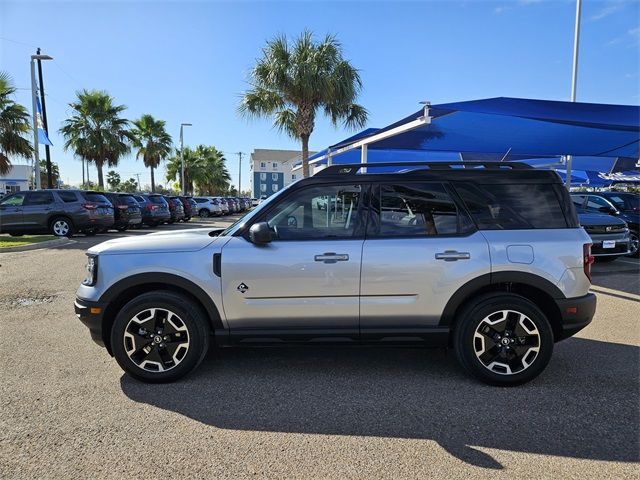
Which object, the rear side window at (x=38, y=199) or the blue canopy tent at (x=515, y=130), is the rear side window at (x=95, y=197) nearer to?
the rear side window at (x=38, y=199)

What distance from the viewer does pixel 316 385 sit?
3781 millimetres

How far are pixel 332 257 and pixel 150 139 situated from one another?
38679mm

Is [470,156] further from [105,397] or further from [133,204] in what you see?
[105,397]

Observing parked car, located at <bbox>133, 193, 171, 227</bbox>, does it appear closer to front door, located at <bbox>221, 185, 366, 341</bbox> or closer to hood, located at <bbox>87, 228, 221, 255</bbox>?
hood, located at <bbox>87, 228, 221, 255</bbox>

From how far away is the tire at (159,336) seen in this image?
371 centimetres

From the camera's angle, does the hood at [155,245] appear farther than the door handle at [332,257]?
Yes

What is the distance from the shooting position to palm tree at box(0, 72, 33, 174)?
19375 mm

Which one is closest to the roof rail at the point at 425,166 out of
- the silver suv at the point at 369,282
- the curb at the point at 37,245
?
the silver suv at the point at 369,282

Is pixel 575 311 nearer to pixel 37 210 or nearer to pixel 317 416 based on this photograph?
pixel 317 416

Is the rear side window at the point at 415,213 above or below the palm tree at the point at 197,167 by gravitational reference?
below

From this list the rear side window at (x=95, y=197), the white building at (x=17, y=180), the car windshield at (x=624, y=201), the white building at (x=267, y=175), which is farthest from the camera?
the white building at (x=267, y=175)

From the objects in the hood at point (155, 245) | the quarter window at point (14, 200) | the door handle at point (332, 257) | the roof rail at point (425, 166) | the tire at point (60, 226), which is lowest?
the tire at point (60, 226)

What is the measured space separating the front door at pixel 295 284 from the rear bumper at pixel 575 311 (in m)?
1.76

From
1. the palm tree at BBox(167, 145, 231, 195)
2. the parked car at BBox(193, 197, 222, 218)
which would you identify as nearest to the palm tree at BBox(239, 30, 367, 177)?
the parked car at BBox(193, 197, 222, 218)
